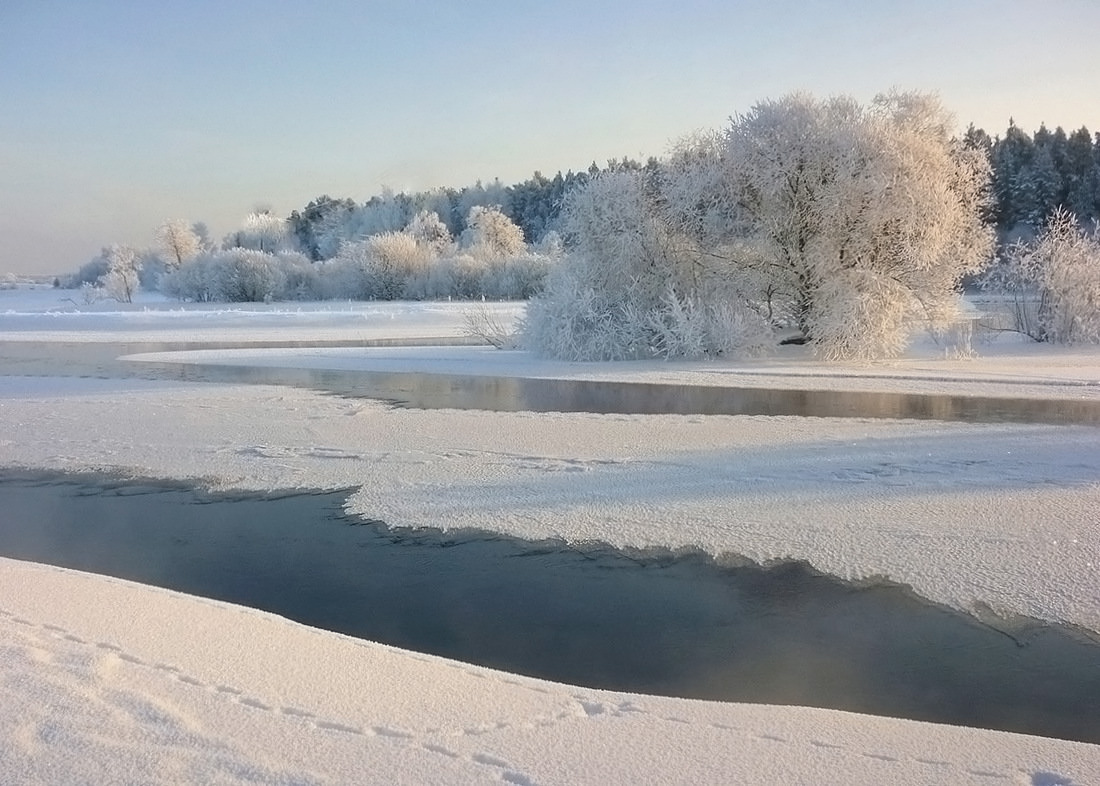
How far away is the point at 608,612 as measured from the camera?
620 centimetres

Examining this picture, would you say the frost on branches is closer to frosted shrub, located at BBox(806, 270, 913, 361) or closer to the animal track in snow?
frosted shrub, located at BBox(806, 270, 913, 361)

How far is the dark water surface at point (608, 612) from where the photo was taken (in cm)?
498

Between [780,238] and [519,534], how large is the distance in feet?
58.0

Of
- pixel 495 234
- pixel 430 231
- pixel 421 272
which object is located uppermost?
pixel 430 231

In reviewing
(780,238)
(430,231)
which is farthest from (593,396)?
(430,231)

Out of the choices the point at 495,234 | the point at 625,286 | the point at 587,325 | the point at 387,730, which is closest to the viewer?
the point at 387,730

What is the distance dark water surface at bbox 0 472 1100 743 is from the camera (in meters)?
4.98

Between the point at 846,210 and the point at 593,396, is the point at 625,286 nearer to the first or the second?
the point at 846,210

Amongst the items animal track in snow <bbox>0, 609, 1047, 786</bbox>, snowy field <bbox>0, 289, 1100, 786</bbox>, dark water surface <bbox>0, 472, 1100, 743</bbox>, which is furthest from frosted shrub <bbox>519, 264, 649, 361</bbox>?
animal track in snow <bbox>0, 609, 1047, 786</bbox>

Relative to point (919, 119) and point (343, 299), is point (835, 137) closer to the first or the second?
point (919, 119)

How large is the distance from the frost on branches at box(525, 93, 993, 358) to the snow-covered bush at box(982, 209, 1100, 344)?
323 centimetres

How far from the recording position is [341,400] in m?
15.9

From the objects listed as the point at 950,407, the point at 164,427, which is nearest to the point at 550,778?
the point at 164,427

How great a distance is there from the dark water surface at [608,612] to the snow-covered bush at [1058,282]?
22.5 metres
